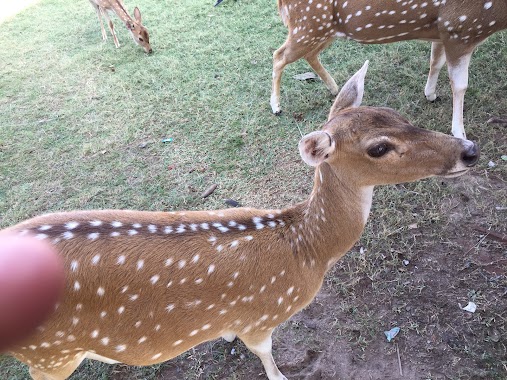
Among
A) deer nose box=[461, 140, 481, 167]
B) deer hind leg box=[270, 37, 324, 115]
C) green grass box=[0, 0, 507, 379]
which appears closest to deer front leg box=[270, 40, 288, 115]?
deer hind leg box=[270, 37, 324, 115]

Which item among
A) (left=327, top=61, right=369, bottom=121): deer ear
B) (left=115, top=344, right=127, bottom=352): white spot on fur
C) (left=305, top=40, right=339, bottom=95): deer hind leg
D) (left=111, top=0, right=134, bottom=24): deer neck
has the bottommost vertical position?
(left=305, top=40, right=339, bottom=95): deer hind leg

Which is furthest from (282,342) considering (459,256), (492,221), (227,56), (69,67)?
(69,67)

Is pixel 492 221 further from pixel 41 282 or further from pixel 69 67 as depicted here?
pixel 69 67

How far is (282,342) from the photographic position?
108 inches

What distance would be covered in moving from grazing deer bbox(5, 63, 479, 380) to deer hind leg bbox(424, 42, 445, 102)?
2.23 m

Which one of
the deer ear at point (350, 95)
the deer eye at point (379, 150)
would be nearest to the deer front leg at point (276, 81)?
the deer ear at point (350, 95)

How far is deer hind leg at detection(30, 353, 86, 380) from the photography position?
6.82ft

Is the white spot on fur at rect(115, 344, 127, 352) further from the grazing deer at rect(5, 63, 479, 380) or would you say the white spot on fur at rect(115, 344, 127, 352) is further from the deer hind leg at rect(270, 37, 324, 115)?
the deer hind leg at rect(270, 37, 324, 115)

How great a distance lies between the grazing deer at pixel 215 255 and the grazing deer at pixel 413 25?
1.74m

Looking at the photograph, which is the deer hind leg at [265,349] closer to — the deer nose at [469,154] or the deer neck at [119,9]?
the deer nose at [469,154]

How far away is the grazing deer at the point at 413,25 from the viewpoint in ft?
10.9

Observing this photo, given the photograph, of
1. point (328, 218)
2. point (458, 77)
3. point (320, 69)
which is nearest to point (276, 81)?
point (320, 69)

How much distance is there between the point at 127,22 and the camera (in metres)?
6.77

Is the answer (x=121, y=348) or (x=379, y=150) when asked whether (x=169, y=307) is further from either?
(x=379, y=150)
